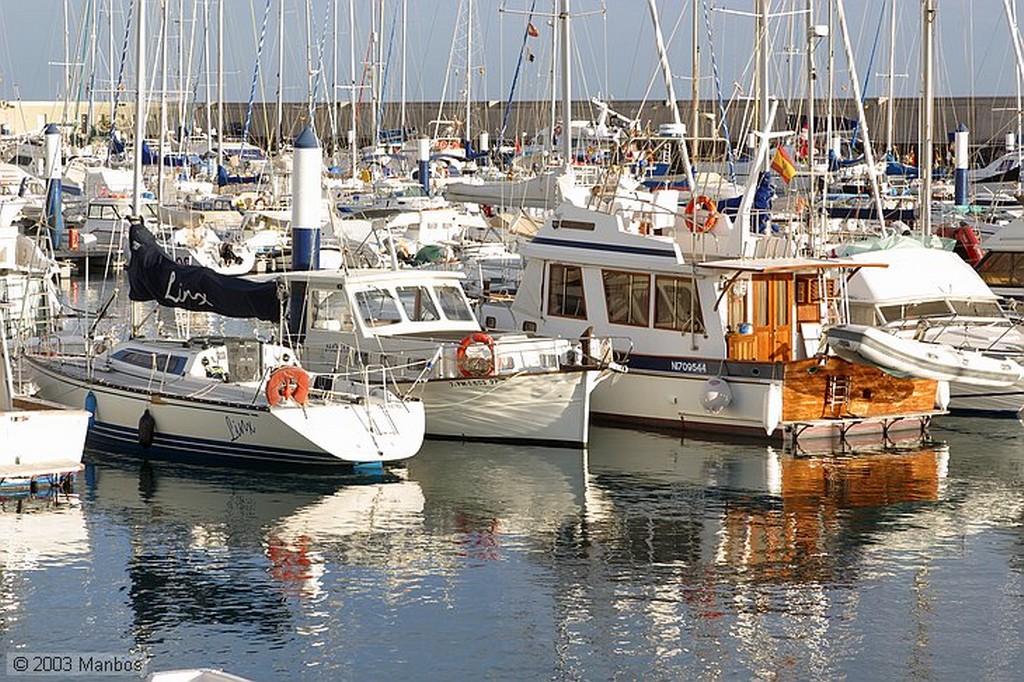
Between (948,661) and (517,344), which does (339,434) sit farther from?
(948,661)

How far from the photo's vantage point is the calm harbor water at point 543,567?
1596cm

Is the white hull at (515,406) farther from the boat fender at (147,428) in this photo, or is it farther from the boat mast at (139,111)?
the boat mast at (139,111)

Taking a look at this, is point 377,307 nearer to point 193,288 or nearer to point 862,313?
point 193,288

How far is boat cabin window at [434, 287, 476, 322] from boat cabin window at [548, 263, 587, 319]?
140 centimetres

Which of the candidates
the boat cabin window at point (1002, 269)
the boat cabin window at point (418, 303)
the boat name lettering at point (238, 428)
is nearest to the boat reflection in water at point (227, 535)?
the boat name lettering at point (238, 428)

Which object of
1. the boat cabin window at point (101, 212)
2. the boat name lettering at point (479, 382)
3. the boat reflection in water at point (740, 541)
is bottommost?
the boat reflection in water at point (740, 541)

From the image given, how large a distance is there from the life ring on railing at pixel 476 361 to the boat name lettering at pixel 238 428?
3.10m

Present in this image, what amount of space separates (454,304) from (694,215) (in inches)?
145

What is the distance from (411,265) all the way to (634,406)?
21.7 m

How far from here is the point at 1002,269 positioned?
3300 centimetres

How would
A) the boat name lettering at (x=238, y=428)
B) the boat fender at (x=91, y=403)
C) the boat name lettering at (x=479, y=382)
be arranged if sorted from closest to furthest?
1. the boat name lettering at (x=238, y=428)
2. the boat name lettering at (x=479, y=382)
3. the boat fender at (x=91, y=403)

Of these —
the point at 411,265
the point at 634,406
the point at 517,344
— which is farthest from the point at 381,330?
the point at 411,265

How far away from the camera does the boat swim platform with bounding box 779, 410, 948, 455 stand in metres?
25.5

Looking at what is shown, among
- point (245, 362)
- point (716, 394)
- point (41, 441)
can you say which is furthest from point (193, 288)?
point (716, 394)
